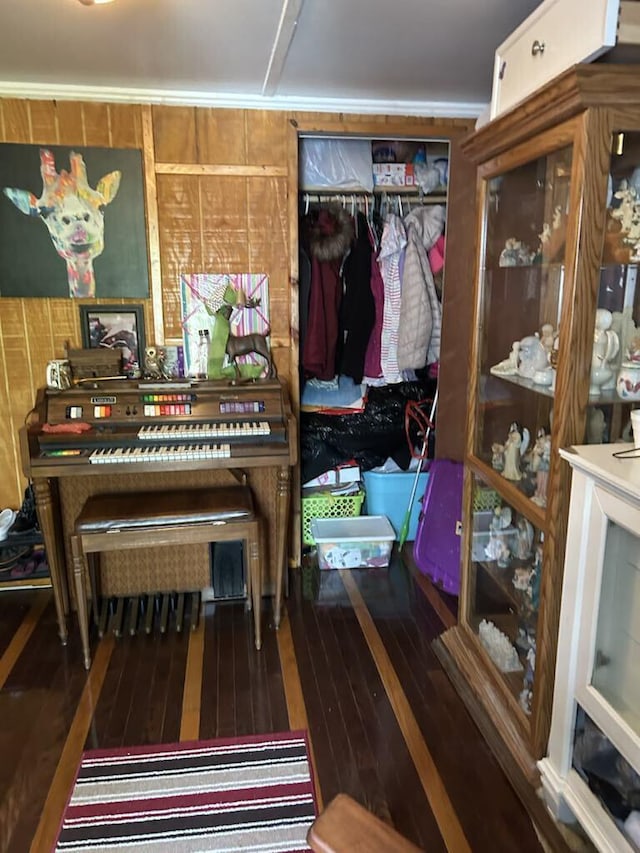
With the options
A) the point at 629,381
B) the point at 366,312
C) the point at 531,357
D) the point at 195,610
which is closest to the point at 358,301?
the point at 366,312

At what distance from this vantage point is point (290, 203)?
284 cm

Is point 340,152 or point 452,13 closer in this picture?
point 452,13

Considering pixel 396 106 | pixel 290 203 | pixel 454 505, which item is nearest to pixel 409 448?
pixel 454 505

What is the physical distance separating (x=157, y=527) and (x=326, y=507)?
1155mm

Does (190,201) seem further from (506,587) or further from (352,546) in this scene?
(506,587)

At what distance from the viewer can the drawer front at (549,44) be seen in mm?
1348

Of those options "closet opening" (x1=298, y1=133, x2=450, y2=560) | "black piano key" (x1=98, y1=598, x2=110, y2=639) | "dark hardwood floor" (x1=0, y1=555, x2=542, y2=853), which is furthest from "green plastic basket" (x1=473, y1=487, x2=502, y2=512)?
"black piano key" (x1=98, y1=598, x2=110, y2=639)

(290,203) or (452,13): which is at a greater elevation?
(452,13)

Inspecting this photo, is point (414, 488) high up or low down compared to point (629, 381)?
down

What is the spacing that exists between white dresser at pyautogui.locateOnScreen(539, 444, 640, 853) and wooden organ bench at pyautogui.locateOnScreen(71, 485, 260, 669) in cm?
120

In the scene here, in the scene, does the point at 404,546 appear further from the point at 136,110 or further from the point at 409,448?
the point at 136,110

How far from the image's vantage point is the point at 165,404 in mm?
2596

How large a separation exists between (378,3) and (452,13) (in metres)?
0.24

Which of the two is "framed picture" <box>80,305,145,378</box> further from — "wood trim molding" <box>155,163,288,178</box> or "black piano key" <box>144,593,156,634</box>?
"black piano key" <box>144,593,156,634</box>
